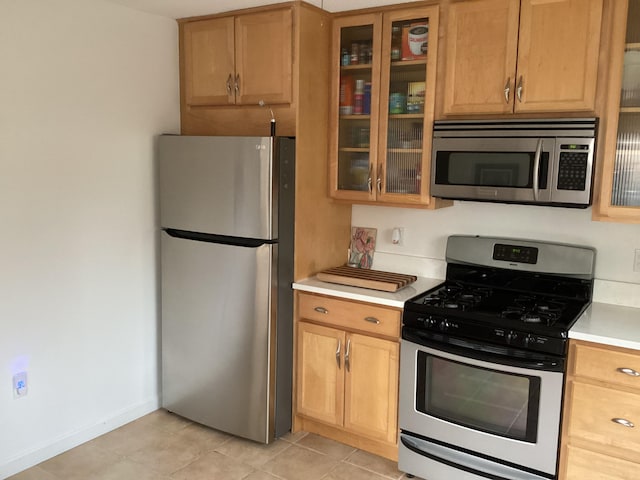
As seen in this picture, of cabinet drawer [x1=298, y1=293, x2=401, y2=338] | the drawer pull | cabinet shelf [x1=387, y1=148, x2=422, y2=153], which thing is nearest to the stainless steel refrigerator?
cabinet drawer [x1=298, y1=293, x2=401, y2=338]

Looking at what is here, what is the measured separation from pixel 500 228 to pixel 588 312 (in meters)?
0.63

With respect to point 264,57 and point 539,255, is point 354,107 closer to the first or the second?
point 264,57

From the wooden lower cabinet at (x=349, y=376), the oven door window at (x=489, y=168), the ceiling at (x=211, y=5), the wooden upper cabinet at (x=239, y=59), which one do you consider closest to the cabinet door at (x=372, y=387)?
the wooden lower cabinet at (x=349, y=376)

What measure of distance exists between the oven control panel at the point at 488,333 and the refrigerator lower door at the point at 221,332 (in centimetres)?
76

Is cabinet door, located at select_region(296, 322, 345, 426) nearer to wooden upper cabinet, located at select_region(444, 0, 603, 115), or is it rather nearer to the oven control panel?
the oven control panel

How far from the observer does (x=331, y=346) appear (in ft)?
9.87

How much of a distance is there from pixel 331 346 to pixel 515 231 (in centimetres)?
111

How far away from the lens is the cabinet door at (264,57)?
294 centimetres

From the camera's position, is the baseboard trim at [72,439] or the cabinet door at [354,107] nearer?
the baseboard trim at [72,439]

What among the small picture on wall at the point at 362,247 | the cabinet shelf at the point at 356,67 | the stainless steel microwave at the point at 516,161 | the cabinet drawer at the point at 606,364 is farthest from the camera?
the small picture on wall at the point at 362,247

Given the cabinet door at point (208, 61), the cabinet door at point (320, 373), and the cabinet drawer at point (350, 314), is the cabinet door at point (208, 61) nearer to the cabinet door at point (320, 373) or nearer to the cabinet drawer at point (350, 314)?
the cabinet drawer at point (350, 314)

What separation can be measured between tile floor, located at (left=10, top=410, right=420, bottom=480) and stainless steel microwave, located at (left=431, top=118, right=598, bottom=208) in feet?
4.62

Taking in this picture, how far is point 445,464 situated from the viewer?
2664 millimetres

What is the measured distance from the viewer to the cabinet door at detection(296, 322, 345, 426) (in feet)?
9.85
